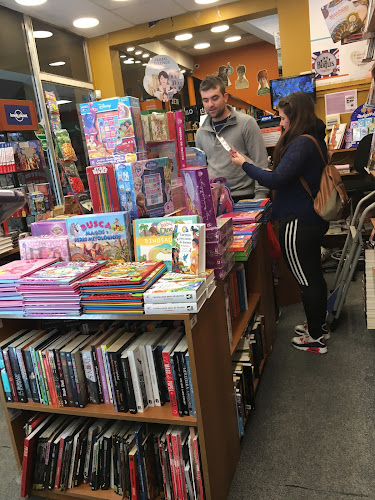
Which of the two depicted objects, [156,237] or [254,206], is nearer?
[156,237]

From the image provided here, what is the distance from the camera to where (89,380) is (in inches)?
65.0

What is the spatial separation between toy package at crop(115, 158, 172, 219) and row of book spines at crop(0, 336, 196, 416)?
0.61 m

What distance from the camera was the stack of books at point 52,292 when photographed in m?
1.49

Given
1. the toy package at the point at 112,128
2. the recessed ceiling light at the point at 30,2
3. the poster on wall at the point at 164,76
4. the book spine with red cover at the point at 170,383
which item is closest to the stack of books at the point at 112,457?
the book spine with red cover at the point at 170,383

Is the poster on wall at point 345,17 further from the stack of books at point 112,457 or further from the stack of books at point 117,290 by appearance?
the stack of books at point 112,457

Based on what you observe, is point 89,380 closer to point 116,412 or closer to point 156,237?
point 116,412

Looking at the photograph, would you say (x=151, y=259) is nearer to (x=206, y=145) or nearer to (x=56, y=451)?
(x=56, y=451)

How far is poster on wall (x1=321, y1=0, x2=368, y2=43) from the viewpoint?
3.50 m

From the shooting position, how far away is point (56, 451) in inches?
68.2

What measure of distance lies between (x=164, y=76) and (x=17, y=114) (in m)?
1.69

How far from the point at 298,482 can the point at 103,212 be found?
140cm

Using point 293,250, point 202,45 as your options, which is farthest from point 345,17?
point 202,45

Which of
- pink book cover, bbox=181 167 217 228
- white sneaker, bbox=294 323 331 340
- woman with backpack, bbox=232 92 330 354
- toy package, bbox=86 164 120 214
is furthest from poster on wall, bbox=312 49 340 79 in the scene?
toy package, bbox=86 164 120 214

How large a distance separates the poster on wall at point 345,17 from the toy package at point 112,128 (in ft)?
8.77
